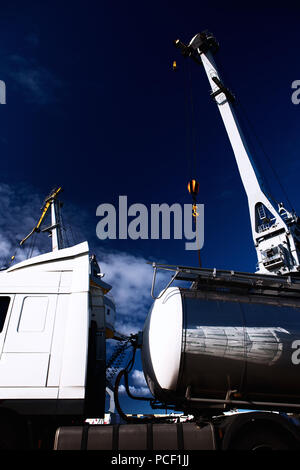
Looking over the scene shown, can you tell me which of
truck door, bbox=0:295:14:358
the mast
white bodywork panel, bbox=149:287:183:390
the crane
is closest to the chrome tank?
white bodywork panel, bbox=149:287:183:390

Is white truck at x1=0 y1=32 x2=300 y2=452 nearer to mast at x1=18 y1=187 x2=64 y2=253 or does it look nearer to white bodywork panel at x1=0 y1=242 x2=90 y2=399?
white bodywork panel at x1=0 y1=242 x2=90 y2=399

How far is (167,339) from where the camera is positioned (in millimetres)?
5891

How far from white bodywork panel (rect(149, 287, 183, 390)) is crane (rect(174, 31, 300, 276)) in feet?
38.8

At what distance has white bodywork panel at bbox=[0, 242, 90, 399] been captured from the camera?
521cm

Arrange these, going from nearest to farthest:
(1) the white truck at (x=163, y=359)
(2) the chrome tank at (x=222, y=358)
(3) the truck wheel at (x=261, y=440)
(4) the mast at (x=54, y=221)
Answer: (3) the truck wheel at (x=261, y=440)
(1) the white truck at (x=163, y=359)
(2) the chrome tank at (x=222, y=358)
(4) the mast at (x=54, y=221)

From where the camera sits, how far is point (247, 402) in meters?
5.61

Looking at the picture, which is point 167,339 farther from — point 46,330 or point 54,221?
point 54,221

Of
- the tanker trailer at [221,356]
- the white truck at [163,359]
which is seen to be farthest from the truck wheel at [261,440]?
the tanker trailer at [221,356]

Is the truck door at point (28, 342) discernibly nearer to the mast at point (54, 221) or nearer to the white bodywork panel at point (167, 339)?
the white bodywork panel at point (167, 339)

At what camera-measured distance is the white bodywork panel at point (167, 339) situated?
5699 millimetres

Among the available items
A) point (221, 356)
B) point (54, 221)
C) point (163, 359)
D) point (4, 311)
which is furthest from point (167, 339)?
point (54, 221)

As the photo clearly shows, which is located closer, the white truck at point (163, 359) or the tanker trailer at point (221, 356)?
the white truck at point (163, 359)
